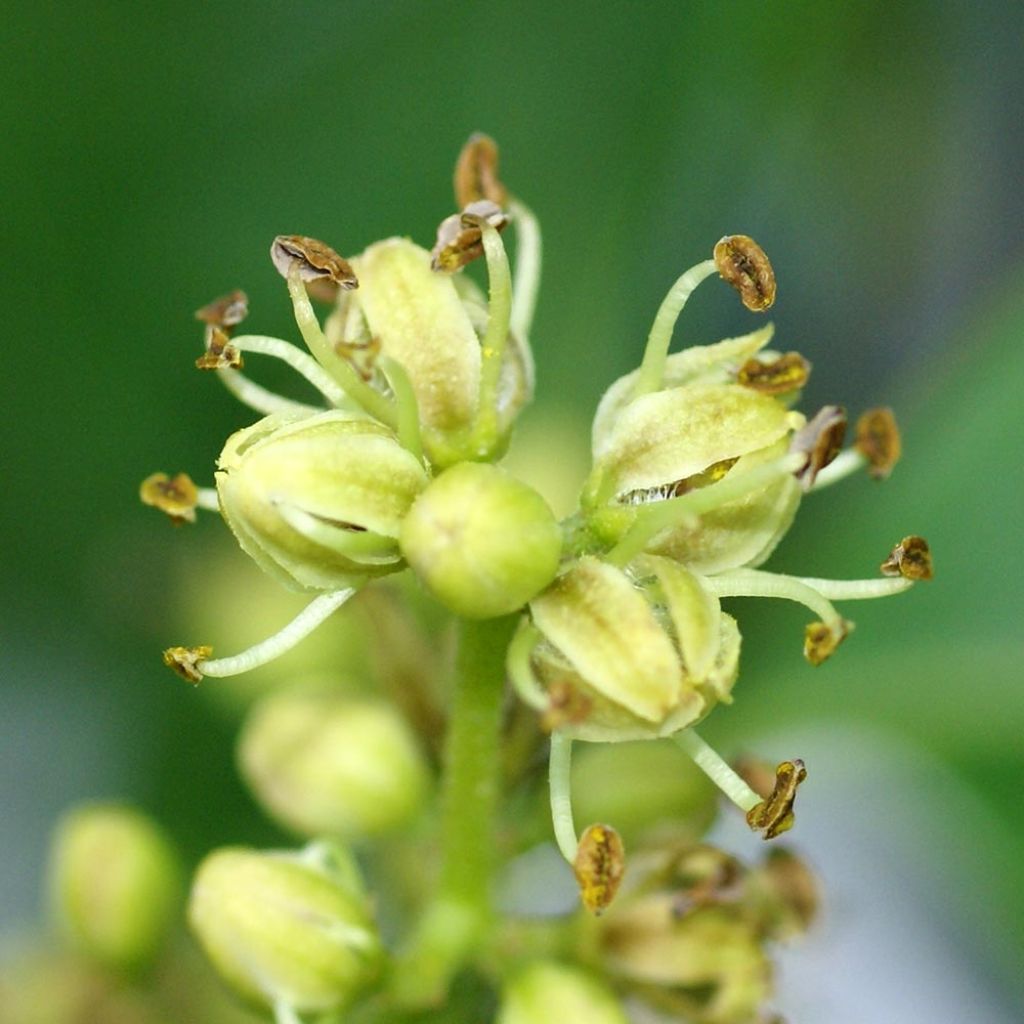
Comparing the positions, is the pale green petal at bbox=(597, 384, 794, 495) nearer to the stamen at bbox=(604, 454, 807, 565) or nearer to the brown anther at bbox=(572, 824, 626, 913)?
the stamen at bbox=(604, 454, 807, 565)

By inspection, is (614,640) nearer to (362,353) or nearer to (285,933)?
(362,353)

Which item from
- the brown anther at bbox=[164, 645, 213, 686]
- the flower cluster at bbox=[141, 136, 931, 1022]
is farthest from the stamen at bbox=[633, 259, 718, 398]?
the brown anther at bbox=[164, 645, 213, 686]

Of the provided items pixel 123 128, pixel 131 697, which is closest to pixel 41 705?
pixel 131 697

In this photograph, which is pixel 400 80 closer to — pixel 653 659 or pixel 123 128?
pixel 123 128

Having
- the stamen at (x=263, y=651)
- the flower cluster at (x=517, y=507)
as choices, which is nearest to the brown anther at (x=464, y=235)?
the flower cluster at (x=517, y=507)

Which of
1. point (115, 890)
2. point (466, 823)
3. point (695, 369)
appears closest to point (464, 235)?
point (695, 369)

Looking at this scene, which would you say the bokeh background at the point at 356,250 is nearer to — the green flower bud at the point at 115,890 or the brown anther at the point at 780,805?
the green flower bud at the point at 115,890
